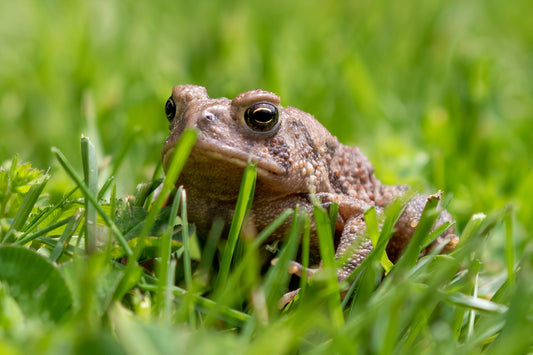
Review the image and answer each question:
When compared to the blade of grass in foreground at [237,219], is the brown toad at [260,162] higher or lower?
higher

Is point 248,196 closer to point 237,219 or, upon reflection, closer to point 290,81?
point 237,219

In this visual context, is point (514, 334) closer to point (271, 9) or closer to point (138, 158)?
point (138, 158)

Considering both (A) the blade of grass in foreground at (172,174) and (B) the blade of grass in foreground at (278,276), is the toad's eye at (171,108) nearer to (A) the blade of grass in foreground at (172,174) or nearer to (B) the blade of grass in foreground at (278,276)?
(A) the blade of grass in foreground at (172,174)

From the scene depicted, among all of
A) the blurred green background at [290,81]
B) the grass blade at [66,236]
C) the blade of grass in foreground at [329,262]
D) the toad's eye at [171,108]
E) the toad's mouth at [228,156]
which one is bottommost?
the grass blade at [66,236]

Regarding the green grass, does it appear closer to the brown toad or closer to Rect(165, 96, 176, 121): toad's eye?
the brown toad

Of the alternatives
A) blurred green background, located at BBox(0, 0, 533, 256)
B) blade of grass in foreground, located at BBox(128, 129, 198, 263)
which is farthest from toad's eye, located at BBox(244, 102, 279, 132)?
blurred green background, located at BBox(0, 0, 533, 256)

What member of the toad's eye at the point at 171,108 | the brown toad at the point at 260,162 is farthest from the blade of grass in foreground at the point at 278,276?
the toad's eye at the point at 171,108

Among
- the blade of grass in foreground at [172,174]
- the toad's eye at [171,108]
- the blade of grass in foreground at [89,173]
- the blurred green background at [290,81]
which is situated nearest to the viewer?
the blade of grass in foreground at [172,174]
